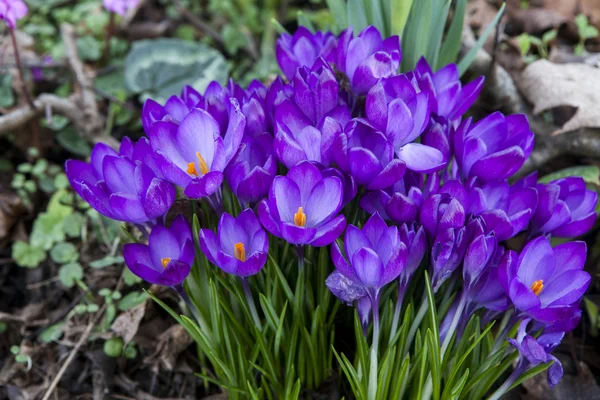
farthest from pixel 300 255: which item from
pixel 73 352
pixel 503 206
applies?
pixel 73 352

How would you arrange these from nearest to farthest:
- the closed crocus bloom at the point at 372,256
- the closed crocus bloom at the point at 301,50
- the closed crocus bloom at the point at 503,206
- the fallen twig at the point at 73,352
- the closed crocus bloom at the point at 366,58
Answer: the closed crocus bloom at the point at 372,256 < the closed crocus bloom at the point at 503,206 < the closed crocus bloom at the point at 366,58 < the closed crocus bloom at the point at 301,50 < the fallen twig at the point at 73,352

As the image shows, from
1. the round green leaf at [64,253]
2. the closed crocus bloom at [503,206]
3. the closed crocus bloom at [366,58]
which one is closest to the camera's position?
the closed crocus bloom at [503,206]

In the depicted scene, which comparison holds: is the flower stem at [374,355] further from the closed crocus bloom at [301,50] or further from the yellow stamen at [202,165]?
the closed crocus bloom at [301,50]

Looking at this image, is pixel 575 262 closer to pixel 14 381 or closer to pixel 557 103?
pixel 557 103

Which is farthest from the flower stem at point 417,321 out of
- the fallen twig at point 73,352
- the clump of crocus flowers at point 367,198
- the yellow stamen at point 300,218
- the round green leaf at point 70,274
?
the round green leaf at point 70,274

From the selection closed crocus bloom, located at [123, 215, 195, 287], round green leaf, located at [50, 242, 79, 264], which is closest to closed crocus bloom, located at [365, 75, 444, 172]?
closed crocus bloom, located at [123, 215, 195, 287]

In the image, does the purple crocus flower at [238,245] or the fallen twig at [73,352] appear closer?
the purple crocus flower at [238,245]
